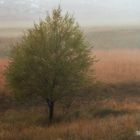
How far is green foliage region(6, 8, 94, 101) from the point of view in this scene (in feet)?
84.6

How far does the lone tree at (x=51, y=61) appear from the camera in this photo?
84.6 feet

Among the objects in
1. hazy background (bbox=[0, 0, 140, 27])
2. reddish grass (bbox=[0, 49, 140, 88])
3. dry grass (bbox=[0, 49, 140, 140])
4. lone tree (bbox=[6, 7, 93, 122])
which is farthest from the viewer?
hazy background (bbox=[0, 0, 140, 27])

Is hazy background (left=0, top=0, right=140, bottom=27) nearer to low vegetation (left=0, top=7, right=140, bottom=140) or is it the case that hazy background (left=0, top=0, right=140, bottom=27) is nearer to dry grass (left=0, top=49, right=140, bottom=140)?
dry grass (left=0, top=49, right=140, bottom=140)

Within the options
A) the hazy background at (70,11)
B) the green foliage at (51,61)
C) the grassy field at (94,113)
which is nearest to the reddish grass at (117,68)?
the grassy field at (94,113)

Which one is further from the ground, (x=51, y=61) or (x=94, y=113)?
(x=51, y=61)

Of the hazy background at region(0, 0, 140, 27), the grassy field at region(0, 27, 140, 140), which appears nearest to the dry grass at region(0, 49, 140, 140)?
the grassy field at region(0, 27, 140, 140)

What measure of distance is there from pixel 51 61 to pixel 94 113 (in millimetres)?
4247

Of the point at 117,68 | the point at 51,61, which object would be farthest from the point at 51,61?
the point at 117,68

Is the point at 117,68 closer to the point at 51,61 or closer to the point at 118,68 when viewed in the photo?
the point at 118,68

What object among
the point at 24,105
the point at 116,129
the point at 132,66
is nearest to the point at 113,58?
the point at 132,66

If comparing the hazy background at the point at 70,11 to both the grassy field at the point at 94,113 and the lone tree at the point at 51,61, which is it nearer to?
the grassy field at the point at 94,113

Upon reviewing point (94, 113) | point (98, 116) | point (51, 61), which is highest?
point (51, 61)

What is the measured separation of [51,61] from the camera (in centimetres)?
2567

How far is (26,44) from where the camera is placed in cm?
2609
